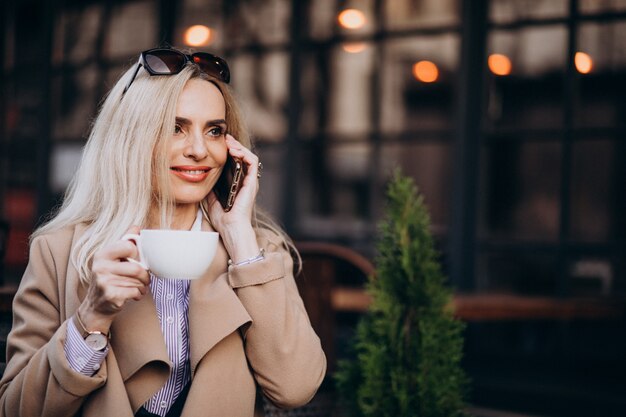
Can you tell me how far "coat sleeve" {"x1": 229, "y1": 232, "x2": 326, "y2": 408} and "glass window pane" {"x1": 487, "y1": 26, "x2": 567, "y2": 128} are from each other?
3206 mm

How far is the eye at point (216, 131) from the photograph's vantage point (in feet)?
6.91

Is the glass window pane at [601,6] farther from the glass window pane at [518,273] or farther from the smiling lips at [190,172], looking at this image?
the smiling lips at [190,172]

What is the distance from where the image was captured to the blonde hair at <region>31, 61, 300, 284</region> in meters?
2.00

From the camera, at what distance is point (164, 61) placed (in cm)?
204

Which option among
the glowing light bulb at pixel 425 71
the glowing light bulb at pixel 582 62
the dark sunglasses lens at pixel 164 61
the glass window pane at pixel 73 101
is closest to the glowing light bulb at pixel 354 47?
the glowing light bulb at pixel 425 71

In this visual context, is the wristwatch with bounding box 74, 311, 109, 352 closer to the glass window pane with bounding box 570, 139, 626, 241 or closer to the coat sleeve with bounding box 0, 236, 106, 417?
the coat sleeve with bounding box 0, 236, 106, 417

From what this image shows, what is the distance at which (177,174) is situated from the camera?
204 cm

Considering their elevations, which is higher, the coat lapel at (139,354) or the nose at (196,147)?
the nose at (196,147)

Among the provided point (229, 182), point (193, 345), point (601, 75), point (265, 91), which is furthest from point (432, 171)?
point (193, 345)

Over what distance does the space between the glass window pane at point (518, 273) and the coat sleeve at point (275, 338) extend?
313cm

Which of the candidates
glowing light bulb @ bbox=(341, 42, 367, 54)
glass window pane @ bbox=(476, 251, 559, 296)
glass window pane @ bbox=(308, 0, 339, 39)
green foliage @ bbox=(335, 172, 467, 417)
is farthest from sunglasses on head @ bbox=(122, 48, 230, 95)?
glass window pane @ bbox=(308, 0, 339, 39)

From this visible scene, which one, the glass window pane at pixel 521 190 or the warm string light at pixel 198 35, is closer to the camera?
the glass window pane at pixel 521 190

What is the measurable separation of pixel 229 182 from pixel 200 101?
0.25 m

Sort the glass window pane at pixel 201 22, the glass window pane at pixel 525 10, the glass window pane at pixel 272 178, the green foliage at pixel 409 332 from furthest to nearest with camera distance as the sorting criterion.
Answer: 1. the glass window pane at pixel 201 22
2. the glass window pane at pixel 272 178
3. the glass window pane at pixel 525 10
4. the green foliage at pixel 409 332
